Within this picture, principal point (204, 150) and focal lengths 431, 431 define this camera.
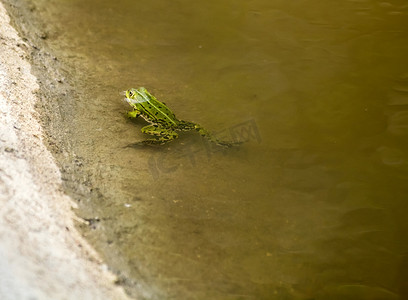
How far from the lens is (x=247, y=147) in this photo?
16.8 feet

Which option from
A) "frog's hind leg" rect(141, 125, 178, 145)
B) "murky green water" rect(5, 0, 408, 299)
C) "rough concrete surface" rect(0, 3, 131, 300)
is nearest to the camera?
"rough concrete surface" rect(0, 3, 131, 300)

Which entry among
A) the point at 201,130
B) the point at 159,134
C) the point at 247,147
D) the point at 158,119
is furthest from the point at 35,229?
the point at 247,147

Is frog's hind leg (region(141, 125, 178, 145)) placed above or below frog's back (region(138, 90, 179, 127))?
below

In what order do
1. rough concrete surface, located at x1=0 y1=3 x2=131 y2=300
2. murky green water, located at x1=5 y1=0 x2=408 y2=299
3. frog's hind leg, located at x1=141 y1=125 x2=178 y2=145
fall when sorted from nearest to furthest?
rough concrete surface, located at x1=0 y1=3 x2=131 y2=300, murky green water, located at x1=5 y1=0 x2=408 y2=299, frog's hind leg, located at x1=141 y1=125 x2=178 y2=145

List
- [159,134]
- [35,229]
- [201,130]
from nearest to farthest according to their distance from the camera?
[35,229] → [159,134] → [201,130]

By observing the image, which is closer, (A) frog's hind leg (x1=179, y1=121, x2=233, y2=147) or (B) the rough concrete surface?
(B) the rough concrete surface

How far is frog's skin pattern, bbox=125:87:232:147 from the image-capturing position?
5.09m

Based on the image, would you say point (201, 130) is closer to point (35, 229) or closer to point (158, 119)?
point (158, 119)

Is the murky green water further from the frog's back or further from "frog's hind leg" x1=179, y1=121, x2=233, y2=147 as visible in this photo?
the frog's back

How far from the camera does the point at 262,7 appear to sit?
24.1 feet

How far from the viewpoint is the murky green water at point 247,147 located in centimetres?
383

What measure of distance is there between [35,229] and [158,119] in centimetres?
224

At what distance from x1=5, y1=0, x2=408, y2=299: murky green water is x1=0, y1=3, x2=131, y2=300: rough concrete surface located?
0.26 meters

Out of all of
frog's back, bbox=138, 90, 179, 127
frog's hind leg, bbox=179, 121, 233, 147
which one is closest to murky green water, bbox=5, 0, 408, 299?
frog's hind leg, bbox=179, 121, 233, 147
